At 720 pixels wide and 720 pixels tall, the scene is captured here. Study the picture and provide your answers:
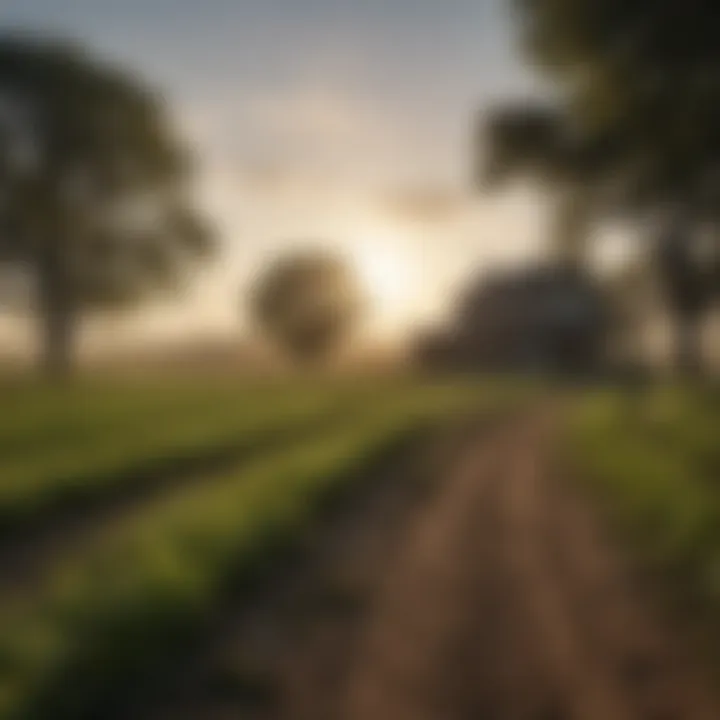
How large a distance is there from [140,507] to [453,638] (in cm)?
686

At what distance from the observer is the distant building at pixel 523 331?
3406cm

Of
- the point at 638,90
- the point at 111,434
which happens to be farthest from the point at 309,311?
the point at 638,90

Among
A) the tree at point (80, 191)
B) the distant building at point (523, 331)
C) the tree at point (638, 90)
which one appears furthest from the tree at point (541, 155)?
the distant building at point (523, 331)

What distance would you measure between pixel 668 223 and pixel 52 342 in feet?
37.9

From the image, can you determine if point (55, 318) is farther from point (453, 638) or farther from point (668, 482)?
point (668, 482)

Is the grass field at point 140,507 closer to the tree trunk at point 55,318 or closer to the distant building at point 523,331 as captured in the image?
the tree trunk at point 55,318

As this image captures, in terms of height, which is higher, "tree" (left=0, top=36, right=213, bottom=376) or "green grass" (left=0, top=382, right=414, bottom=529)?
"tree" (left=0, top=36, right=213, bottom=376)

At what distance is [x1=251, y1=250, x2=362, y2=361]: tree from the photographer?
63.0 feet

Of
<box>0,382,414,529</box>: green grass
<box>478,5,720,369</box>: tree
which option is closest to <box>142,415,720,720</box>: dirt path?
<box>0,382,414,529</box>: green grass

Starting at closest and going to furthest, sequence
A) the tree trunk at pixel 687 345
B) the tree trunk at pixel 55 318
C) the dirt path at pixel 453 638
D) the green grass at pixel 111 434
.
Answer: the dirt path at pixel 453 638, the tree trunk at pixel 55 318, the green grass at pixel 111 434, the tree trunk at pixel 687 345

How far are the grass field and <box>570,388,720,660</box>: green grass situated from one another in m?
4.81

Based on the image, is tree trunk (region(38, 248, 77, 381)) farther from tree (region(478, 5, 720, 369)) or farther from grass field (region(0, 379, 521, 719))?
tree (region(478, 5, 720, 369))

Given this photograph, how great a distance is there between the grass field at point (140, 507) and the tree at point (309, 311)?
2.47 meters

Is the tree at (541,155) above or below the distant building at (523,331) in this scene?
above
